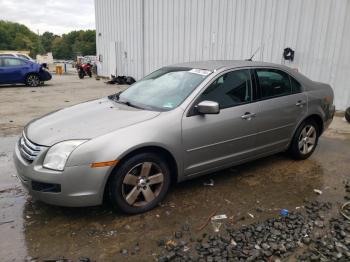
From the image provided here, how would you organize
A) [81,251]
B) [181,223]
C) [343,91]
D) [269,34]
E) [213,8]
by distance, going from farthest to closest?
1. [213,8]
2. [269,34]
3. [343,91]
4. [181,223]
5. [81,251]

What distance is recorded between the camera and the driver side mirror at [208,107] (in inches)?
136

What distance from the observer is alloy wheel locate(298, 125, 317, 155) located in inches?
193

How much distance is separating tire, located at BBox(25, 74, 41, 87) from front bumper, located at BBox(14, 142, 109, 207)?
518 inches

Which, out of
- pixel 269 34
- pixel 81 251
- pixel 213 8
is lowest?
pixel 81 251

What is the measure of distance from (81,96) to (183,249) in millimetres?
10439

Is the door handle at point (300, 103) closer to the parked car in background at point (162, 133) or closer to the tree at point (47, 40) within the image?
the parked car in background at point (162, 133)

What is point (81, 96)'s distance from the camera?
12.3 metres

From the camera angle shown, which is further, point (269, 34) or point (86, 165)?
point (269, 34)

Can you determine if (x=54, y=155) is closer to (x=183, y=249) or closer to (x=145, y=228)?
(x=145, y=228)

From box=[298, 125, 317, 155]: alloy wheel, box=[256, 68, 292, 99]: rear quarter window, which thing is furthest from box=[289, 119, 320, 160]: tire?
box=[256, 68, 292, 99]: rear quarter window

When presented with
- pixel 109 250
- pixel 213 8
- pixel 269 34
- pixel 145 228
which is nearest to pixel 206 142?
pixel 145 228

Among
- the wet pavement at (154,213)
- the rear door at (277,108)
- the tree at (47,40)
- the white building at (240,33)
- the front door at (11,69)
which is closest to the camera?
the wet pavement at (154,213)

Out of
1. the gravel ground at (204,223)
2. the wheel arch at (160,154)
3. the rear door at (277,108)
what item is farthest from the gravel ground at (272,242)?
the rear door at (277,108)

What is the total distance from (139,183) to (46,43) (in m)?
124
